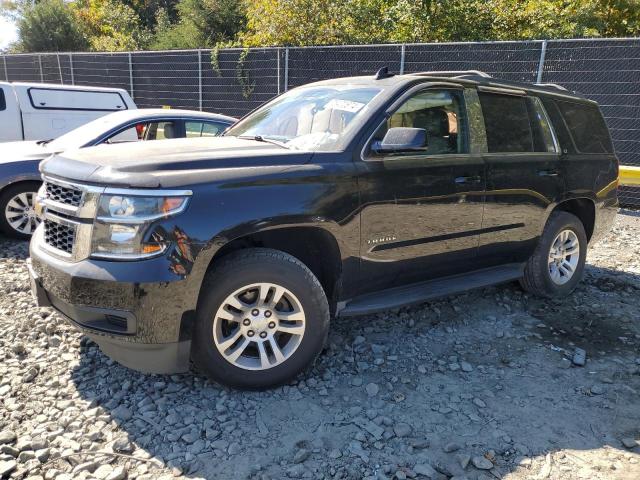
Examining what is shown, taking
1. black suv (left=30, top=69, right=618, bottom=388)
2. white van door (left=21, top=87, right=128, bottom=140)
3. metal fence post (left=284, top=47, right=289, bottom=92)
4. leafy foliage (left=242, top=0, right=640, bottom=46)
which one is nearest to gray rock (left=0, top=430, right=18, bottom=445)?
black suv (left=30, top=69, right=618, bottom=388)

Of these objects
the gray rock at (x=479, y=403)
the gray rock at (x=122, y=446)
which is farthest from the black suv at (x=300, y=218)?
Result: the gray rock at (x=479, y=403)

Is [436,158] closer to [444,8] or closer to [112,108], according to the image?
[112,108]

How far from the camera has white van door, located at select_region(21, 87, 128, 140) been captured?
823 centimetres

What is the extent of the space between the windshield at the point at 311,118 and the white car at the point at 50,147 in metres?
1.83

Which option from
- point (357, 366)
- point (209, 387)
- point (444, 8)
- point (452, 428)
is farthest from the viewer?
point (444, 8)

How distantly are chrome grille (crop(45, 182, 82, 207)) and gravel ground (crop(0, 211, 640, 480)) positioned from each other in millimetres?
1102

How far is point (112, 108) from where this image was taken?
8773mm

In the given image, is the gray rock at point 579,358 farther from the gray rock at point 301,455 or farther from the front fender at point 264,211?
the gray rock at point 301,455

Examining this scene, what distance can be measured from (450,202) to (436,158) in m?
0.34

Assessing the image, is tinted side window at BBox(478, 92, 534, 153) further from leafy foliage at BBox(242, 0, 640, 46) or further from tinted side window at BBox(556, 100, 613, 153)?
leafy foliage at BBox(242, 0, 640, 46)

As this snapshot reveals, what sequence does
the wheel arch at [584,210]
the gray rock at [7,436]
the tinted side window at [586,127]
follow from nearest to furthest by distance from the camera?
1. the gray rock at [7,436]
2. the tinted side window at [586,127]
3. the wheel arch at [584,210]

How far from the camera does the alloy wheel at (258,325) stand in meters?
3.08

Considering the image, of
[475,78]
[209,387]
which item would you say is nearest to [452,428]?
[209,387]

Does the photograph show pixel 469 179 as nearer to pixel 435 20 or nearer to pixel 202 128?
pixel 202 128
